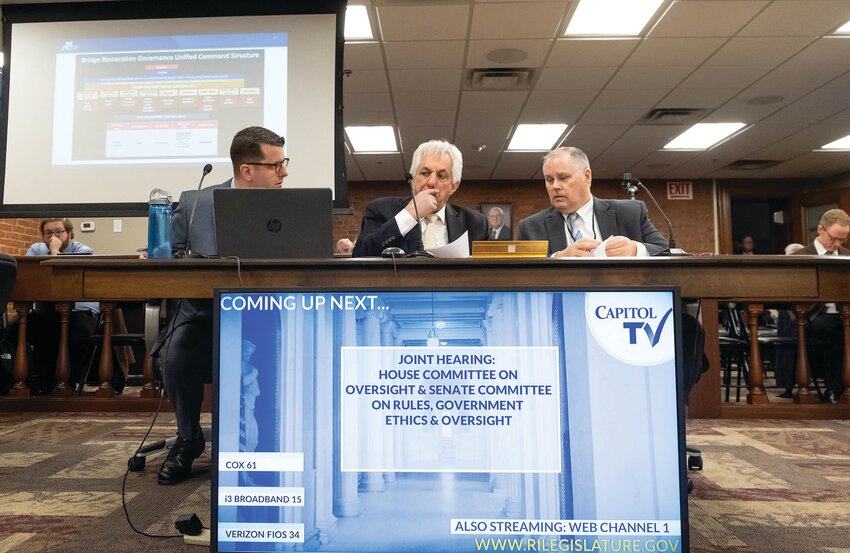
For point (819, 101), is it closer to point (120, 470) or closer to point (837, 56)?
point (837, 56)

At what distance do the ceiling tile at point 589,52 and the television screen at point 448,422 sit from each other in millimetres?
3856

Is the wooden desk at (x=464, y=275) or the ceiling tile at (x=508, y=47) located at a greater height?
the ceiling tile at (x=508, y=47)

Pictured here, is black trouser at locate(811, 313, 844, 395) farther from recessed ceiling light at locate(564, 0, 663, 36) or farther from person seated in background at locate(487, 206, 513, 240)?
person seated in background at locate(487, 206, 513, 240)

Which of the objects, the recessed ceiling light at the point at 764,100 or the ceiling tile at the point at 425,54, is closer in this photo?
the ceiling tile at the point at 425,54

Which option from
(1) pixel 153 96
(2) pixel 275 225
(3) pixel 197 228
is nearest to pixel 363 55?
(1) pixel 153 96

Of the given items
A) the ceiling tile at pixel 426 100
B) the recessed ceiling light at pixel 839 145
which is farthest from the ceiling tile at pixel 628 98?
the recessed ceiling light at pixel 839 145

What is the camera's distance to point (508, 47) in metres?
4.30

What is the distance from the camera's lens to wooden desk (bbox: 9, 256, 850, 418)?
1147mm

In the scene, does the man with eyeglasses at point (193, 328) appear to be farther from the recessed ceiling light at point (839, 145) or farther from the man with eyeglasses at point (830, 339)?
the recessed ceiling light at point (839, 145)

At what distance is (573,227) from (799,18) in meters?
2.89

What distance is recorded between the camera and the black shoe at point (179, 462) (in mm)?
1721

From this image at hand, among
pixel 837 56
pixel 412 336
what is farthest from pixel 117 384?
pixel 837 56

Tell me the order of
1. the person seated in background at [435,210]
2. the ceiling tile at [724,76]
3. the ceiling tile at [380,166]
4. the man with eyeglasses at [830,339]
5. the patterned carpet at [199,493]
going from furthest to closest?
the ceiling tile at [380,166] → the ceiling tile at [724,76] → the man with eyeglasses at [830,339] → the person seated in background at [435,210] → the patterned carpet at [199,493]

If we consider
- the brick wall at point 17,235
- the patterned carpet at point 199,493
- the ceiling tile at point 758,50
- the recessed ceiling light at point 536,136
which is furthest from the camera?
the recessed ceiling light at point 536,136
